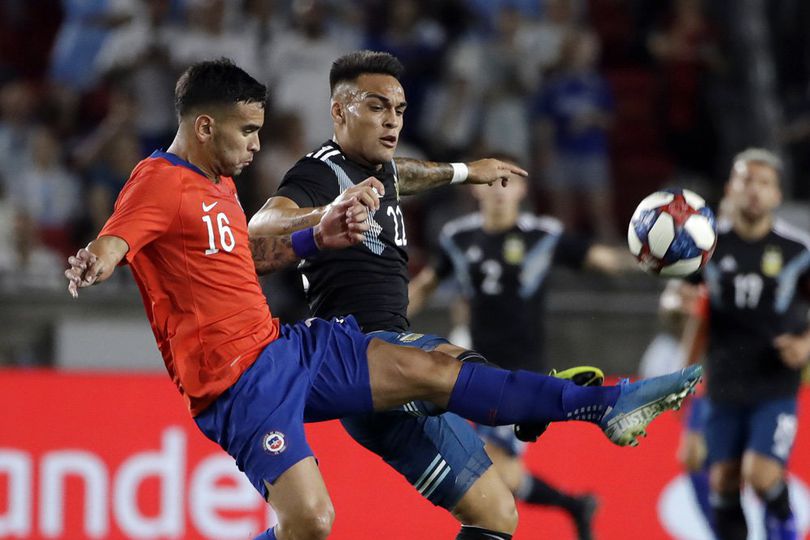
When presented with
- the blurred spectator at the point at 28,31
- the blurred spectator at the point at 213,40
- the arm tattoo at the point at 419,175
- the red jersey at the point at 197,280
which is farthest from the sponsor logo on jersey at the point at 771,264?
the blurred spectator at the point at 28,31

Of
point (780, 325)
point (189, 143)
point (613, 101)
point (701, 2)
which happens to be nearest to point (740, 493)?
point (780, 325)

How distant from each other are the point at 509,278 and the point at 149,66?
4.05 metres

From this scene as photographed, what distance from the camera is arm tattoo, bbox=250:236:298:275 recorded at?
4773 mm

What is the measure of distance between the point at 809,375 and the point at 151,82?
5.41 m

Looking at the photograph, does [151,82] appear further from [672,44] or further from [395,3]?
[672,44]

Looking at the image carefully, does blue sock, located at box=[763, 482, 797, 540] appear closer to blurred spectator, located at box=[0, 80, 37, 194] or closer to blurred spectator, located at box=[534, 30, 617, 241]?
blurred spectator, located at box=[534, 30, 617, 241]

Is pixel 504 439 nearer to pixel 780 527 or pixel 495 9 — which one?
pixel 780 527

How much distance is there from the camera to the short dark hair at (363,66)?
17.3 feet

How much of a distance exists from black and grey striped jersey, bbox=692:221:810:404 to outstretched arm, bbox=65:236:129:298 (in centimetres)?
390

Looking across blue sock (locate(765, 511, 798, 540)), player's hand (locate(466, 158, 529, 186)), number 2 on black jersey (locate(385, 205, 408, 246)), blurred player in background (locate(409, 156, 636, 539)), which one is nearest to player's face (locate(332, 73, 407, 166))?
number 2 on black jersey (locate(385, 205, 408, 246))

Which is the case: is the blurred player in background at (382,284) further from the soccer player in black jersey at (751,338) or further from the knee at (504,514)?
the soccer player in black jersey at (751,338)

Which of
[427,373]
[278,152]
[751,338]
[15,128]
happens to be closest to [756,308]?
[751,338]

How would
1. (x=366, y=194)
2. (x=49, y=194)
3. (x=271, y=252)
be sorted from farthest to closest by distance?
(x=49, y=194) → (x=271, y=252) → (x=366, y=194)

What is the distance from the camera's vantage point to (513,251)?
793 cm
